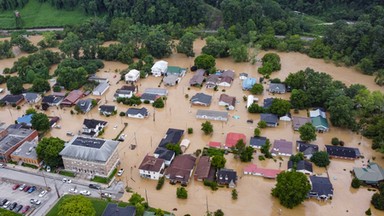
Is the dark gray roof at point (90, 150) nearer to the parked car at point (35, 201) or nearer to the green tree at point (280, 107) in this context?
the parked car at point (35, 201)

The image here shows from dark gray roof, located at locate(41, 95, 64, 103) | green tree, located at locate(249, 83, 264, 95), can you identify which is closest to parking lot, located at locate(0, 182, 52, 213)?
dark gray roof, located at locate(41, 95, 64, 103)

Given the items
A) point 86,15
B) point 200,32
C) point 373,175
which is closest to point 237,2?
point 200,32

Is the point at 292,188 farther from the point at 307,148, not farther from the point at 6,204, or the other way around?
the point at 6,204

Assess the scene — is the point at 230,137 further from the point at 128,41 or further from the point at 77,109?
the point at 128,41

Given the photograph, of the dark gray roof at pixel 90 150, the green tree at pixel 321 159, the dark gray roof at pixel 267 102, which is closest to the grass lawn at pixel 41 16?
the dark gray roof at pixel 267 102

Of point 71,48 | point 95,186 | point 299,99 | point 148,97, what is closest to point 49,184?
point 95,186

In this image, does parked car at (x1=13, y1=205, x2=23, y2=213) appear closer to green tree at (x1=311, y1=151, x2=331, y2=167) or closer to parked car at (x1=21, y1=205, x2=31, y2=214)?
parked car at (x1=21, y1=205, x2=31, y2=214)

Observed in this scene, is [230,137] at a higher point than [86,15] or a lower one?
lower
